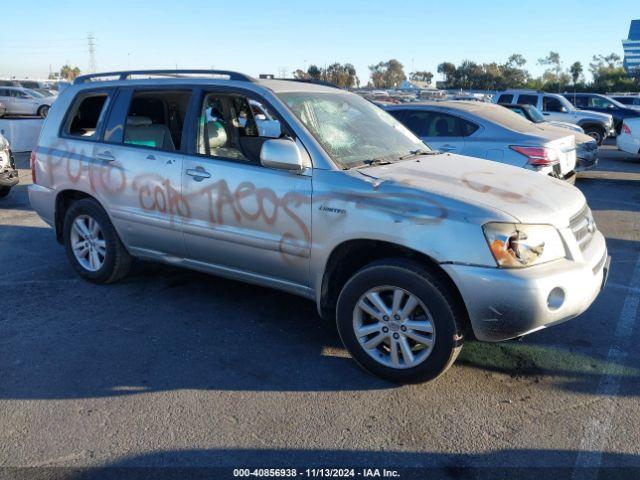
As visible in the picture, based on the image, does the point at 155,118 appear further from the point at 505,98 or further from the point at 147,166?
the point at 505,98

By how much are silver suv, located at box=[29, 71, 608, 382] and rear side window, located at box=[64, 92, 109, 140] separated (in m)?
0.01

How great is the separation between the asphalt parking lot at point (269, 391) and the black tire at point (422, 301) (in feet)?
0.40

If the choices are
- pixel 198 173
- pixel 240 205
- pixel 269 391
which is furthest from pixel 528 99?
pixel 269 391

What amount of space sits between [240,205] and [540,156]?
210 inches

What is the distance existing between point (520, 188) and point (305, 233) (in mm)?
1420

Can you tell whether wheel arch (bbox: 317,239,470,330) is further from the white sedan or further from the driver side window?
the white sedan

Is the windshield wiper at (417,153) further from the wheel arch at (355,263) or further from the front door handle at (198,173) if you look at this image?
the front door handle at (198,173)

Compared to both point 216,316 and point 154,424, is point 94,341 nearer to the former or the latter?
point 216,316

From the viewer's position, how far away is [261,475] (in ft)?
9.30

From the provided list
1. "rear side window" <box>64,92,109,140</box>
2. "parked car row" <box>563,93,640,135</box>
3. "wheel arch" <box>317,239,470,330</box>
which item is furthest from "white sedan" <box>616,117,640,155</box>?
"rear side window" <box>64,92,109,140</box>

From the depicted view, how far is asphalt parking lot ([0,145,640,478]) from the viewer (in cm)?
303

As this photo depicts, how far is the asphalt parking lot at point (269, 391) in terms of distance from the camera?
3.03 m

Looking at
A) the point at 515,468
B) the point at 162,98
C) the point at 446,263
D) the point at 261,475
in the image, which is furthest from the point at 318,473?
the point at 162,98

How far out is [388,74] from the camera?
88.3 m
